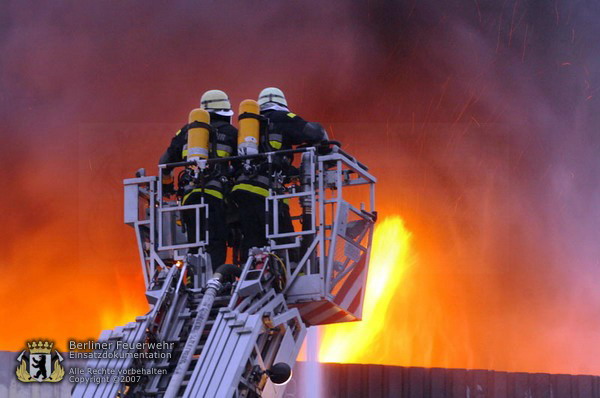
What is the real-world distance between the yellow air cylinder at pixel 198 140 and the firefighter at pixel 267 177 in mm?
554

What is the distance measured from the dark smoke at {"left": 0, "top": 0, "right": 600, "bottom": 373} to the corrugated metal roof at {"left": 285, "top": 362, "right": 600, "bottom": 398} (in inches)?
206

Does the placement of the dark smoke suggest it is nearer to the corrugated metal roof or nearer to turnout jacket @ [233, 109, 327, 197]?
the corrugated metal roof

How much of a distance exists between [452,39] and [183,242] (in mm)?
8555

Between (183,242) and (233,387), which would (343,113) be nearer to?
(183,242)

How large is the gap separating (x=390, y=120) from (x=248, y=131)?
7325 millimetres

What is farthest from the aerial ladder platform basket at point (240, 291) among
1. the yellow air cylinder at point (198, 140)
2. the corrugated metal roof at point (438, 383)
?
the corrugated metal roof at point (438, 383)

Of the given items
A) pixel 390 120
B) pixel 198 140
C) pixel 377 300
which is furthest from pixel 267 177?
pixel 390 120

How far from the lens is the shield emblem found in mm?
11234

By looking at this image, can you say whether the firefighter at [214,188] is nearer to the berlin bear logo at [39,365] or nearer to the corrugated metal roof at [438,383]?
the corrugated metal roof at [438,383]

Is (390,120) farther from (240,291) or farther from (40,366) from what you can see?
(40,366)

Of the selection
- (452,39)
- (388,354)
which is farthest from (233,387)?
(452,39)

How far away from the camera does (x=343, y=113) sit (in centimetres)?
2231

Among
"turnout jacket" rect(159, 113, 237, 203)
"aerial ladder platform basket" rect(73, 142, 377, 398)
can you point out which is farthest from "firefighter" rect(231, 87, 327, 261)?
"turnout jacket" rect(159, 113, 237, 203)

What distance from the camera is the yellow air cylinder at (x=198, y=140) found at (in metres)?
15.5
